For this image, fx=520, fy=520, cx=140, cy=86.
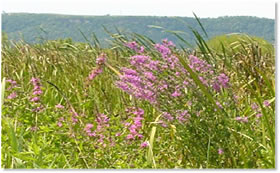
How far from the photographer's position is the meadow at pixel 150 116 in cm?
308

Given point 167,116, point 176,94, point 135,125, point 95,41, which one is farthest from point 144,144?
point 95,41

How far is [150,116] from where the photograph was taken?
3752mm

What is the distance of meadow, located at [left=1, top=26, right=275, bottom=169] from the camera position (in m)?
3.08

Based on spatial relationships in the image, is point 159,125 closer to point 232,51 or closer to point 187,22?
point 187,22

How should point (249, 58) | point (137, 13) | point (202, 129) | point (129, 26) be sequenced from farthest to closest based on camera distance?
point (249, 58)
point (129, 26)
point (137, 13)
point (202, 129)

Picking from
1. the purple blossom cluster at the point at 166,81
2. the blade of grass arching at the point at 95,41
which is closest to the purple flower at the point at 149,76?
the purple blossom cluster at the point at 166,81

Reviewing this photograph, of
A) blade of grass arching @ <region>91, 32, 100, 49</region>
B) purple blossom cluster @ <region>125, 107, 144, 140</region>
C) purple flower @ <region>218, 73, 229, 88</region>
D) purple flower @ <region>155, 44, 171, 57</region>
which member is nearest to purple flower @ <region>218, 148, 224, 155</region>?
purple flower @ <region>218, 73, 229, 88</region>

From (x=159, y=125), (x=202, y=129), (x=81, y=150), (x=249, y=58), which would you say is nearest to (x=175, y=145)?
(x=159, y=125)

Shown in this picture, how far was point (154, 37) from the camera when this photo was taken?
3.44 meters

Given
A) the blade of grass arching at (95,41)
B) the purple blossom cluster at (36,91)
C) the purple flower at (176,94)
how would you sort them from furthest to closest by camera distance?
the blade of grass arching at (95,41)
the purple blossom cluster at (36,91)
the purple flower at (176,94)

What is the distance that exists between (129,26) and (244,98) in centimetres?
96

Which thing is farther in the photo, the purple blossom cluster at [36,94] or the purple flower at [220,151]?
the purple blossom cluster at [36,94]

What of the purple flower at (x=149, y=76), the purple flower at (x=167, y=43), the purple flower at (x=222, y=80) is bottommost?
the purple flower at (x=222, y=80)

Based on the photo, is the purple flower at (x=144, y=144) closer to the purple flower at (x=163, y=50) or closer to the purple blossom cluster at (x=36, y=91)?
the purple flower at (x=163, y=50)
